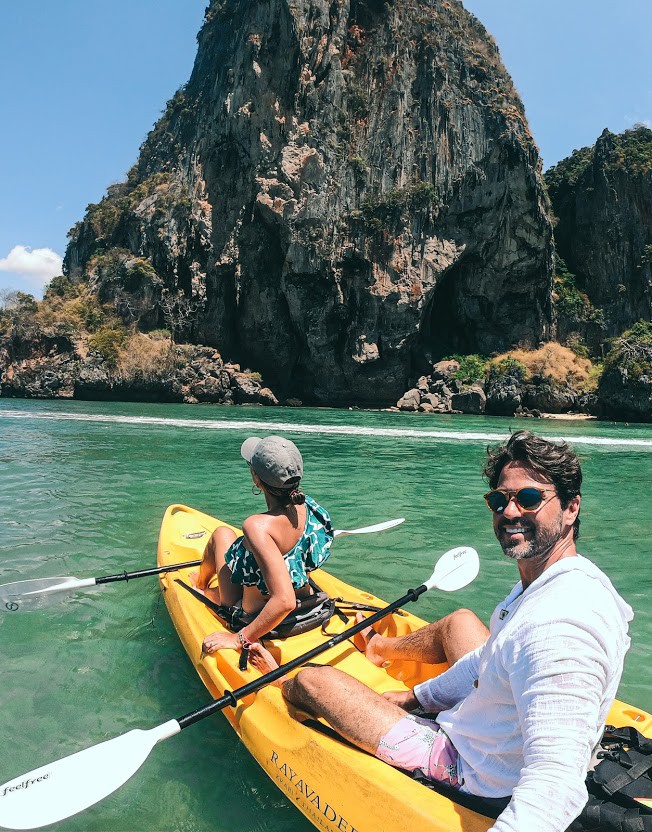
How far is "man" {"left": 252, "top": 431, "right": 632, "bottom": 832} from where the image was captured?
4.56 ft

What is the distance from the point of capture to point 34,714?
127 inches

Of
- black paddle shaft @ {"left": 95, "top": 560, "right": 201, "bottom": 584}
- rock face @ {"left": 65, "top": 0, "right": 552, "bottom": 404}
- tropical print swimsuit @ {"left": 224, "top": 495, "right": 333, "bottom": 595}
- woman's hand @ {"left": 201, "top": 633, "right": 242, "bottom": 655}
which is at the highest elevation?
rock face @ {"left": 65, "top": 0, "right": 552, "bottom": 404}

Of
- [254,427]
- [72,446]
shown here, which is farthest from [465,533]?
[254,427]

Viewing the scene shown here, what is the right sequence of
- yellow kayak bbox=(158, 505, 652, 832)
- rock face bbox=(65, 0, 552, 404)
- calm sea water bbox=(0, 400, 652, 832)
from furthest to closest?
rock face bbox=(65, 0, 552, 404) → calm sea water bbox=(0, 400, 652, 832) → yellow kayak bbox=(158, 505, 652, 832)

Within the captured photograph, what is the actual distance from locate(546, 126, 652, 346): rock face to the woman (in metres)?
46.9

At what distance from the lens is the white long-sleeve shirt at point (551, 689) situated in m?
1.38

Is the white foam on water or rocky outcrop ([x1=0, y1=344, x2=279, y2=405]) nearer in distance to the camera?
the white foam on water

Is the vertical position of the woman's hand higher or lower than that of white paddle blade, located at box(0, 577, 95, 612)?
higher

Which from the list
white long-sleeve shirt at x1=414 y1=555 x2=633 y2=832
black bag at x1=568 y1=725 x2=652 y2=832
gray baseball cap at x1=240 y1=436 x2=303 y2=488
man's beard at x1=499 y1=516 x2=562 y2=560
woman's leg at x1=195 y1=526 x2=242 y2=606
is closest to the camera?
white long-sleeve shirt at x1=414 y1=555 x2=633 y2=832

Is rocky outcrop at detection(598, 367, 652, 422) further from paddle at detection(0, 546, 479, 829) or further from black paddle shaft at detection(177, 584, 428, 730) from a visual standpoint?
paddle at detection(0, 546, 479, 829)

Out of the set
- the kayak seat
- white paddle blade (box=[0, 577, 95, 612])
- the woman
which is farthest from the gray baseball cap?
white paddle blade (box=[0, 577, 95, 612])

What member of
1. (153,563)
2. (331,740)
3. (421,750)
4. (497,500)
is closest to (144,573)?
(153,563)

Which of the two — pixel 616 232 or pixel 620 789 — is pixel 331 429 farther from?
pixel 616 232

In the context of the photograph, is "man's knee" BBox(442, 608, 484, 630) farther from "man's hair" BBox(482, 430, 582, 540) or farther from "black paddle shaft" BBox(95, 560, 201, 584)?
"black paddle shaft" BBox(95, 560, 201, 584)
